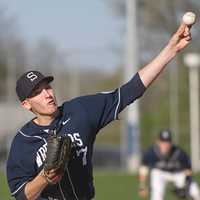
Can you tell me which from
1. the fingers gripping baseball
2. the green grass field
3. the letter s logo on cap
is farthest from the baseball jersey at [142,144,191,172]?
the letter s logo on cap

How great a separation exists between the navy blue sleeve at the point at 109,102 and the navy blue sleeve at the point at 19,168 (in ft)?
1.88

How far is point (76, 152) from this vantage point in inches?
240

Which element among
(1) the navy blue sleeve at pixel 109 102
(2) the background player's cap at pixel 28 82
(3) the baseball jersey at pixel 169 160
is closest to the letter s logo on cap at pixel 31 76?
(2) the background player's cap at pixel 28 82

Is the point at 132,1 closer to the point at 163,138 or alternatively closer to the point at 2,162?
the point at 2,162

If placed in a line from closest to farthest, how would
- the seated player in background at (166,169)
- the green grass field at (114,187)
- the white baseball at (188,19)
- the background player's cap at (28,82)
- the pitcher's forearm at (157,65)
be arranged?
the white baseball at (188,19)
the background player's cap at (28,82)
the pitcher's forearm at (157,65)
the seated player in background at (166,169)
the green grass field at (114,187)

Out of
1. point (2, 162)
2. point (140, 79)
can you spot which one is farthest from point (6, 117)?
point (140, 79)

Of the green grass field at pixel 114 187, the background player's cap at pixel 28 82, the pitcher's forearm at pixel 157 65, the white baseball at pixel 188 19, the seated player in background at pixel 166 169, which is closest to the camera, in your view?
Answer: the white baseball at pixel 188 19

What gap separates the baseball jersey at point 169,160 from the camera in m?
15.7

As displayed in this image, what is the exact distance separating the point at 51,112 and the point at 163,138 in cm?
948

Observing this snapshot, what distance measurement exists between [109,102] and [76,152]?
1.76 ft

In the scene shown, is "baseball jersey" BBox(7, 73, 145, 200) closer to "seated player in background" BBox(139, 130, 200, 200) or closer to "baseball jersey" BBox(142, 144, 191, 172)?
"seated player in background" BBox(139, 130, 200, 200)

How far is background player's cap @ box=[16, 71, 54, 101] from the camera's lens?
6.11m

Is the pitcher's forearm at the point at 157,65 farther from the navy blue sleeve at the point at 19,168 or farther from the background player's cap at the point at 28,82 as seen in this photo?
the navy blue sleeve at the point at 19,168

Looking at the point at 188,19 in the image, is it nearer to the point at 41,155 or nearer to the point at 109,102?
the point at 109,102
